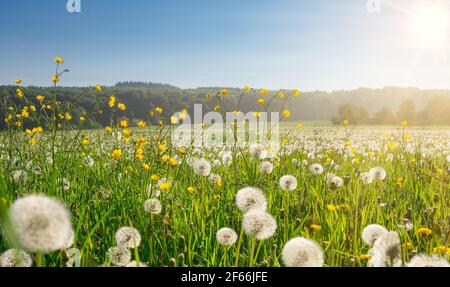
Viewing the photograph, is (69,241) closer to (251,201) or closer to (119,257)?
(119,257)

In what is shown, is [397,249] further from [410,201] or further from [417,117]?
[417,117]

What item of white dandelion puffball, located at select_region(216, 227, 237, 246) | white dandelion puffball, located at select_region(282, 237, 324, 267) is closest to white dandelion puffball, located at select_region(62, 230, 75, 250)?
white dandelion puffball, located at select_region(216, 227, 237, 246)

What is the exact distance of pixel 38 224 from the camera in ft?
4.25

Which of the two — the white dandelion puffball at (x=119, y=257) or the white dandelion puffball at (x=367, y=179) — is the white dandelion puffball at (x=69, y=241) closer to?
the white dandelion puffball at (x=119, y=257)

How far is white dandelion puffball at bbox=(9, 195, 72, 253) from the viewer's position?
4.21 ft

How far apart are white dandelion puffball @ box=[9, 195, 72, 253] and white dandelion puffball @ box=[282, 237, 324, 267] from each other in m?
0.76

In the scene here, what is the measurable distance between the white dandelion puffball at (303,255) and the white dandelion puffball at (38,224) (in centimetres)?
76

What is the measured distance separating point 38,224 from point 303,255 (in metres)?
0.88

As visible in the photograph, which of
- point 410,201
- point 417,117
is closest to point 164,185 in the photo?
point 410,201

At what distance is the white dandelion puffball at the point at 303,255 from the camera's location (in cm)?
148

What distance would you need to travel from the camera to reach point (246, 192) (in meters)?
2.21

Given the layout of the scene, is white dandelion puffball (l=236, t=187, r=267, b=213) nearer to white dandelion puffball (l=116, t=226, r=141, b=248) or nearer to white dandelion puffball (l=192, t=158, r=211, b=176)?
white dandelion puffball (l=116, t=226, r=141, b=248)

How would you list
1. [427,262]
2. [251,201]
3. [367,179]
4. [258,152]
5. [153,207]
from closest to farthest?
1. [427,262]
2. [251,201]
3. [153,207]
4. [258,152]
5. [367,179]

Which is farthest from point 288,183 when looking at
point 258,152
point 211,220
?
point 211,220
